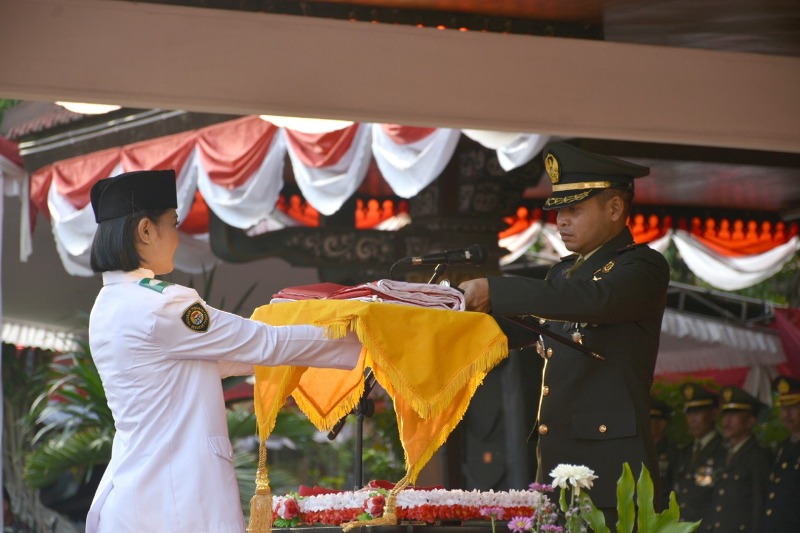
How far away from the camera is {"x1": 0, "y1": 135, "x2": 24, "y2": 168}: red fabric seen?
8203 millimetres

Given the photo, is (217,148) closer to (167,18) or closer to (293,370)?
(167,18)

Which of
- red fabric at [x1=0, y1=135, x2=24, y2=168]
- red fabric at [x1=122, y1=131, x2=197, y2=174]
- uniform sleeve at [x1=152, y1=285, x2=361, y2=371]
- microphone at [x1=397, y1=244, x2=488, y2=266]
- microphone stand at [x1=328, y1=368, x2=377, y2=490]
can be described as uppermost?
red fabric at [x1=0, y1=135, x2=24, y2=168]

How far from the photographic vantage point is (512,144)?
663 centimetres

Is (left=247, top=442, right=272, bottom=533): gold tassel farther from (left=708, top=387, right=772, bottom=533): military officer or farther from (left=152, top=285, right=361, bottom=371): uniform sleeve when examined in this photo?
(left=708, top=387, right=772, bottom=533): military officer

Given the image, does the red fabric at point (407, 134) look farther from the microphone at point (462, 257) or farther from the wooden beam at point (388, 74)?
the microphone at point (462, 257)

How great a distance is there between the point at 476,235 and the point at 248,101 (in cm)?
319

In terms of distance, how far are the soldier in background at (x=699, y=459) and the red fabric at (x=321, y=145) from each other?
13.8 feet

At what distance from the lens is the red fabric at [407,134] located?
6781 mm

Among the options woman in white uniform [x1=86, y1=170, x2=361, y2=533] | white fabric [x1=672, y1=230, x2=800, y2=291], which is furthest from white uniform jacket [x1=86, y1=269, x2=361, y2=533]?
white fabric [x1=672, y1=230, x2=800, y2=291]

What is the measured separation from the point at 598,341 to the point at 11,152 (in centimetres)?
574

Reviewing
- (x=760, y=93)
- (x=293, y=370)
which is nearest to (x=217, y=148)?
(x=760, y=93)

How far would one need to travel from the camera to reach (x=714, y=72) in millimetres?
5238

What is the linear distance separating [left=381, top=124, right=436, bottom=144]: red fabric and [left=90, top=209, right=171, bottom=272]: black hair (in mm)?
3714

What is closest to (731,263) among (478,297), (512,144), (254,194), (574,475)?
(512,144)
